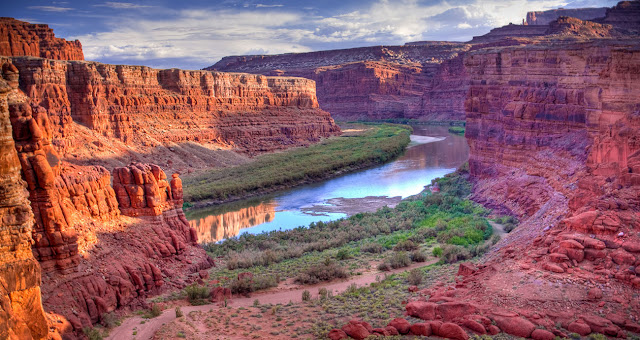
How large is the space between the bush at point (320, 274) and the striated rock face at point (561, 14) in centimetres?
13951

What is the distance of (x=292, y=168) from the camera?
41094mm

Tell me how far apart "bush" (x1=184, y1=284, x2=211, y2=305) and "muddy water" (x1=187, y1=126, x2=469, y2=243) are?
34.1 ft

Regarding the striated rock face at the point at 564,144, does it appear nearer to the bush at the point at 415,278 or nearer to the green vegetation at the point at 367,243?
the green vegetation at the point at 367,243

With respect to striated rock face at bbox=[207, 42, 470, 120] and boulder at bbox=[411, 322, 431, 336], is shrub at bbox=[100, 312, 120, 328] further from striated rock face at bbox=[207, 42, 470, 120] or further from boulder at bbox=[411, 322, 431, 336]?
striated rock face at bbox=[207, 42, 470, 120]

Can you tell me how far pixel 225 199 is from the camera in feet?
104

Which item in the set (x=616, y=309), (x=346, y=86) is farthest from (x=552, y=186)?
(x=346, y=86)

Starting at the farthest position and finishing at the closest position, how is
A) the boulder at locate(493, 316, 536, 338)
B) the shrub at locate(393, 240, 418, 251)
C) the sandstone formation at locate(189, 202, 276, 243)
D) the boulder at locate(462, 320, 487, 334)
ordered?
the sandstone formation at locate(189, 202, 276, 243) → the shrub at locate(393, 240, 418, 251) → the boulder at locate(462, 320, 487, 334) → the boulder at locate(493, 316, 536, 338)

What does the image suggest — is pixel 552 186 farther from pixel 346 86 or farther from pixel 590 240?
pixel 346 86

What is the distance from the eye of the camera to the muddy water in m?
26.5

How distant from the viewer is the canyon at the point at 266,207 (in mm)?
8680

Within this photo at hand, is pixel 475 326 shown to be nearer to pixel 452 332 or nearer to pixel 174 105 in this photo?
pixel 452 332

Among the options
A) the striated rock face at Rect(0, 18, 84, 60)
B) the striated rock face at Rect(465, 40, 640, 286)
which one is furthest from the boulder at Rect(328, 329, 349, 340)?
the striated rock face at Rect(0, 18, 84, 60)

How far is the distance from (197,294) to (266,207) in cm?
1802

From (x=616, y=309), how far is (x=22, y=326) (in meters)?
8.81
